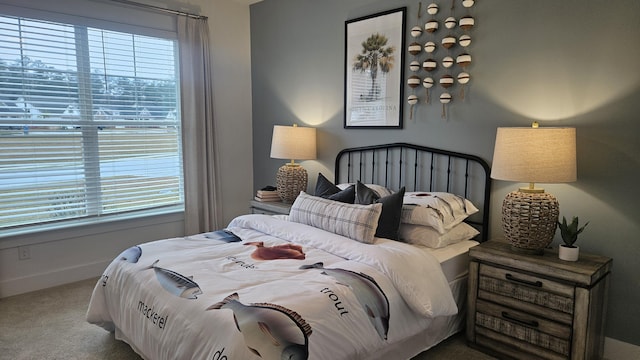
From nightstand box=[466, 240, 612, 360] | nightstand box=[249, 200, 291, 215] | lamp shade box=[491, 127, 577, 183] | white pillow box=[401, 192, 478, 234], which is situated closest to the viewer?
nightstand box=[466, 240, 612, 360]

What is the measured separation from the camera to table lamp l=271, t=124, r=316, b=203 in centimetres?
384

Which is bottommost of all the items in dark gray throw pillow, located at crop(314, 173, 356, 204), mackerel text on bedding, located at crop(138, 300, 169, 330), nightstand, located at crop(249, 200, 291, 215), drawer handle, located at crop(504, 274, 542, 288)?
Result: mackerel text on bedding, located at crop(138, 300, 169, 330)

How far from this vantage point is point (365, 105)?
355cm

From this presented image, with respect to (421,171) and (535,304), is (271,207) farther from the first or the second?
(535,304)

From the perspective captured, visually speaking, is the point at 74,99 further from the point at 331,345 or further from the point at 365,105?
the point at 331,345

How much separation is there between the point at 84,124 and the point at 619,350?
4.25 metres

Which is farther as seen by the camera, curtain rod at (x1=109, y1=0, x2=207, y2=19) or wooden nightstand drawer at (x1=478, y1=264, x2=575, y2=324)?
curtain rod at (x1=109, y1=0, x2=207, y2=19)

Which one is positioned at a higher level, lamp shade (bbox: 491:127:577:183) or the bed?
lamp shade (bbox: 491:127:577:183)

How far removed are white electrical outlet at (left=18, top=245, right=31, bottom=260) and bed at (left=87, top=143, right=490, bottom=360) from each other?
4.48 feet

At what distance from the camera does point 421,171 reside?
3.20 m

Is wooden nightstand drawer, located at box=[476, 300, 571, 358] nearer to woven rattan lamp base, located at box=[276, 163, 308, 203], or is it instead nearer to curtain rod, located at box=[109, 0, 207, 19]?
woven rattan lamp base, located at box=[276, 163, 308, 203]

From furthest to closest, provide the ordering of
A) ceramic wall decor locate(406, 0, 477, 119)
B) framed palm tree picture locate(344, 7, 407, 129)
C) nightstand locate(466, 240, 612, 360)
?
framed palm tree picture locate(344, 7, 407, 129) → ceramic wall decor locate(406, 0, 477, 119) → nightstand locate(466, 240, 612, 360)

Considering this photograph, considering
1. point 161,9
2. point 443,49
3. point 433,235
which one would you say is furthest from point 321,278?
point 161,9

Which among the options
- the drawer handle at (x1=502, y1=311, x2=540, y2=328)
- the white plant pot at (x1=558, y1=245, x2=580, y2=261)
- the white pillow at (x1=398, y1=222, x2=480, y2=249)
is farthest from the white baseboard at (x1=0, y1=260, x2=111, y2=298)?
the white plant pot at (x1=558, y1=245, x2=580, y2=261)
